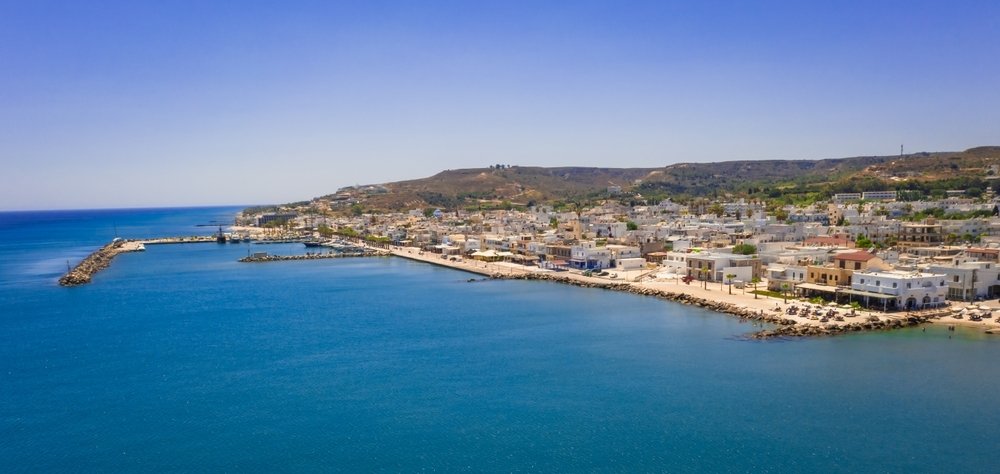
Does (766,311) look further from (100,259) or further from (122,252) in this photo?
(122,252)

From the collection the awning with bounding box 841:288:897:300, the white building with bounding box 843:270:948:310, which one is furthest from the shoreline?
the awning with bounding box 841:288:897:300

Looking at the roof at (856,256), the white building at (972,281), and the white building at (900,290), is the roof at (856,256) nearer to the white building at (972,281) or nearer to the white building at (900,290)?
the white building at (900,290)

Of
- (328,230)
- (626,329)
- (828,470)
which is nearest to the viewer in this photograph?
Answer: (828,470)

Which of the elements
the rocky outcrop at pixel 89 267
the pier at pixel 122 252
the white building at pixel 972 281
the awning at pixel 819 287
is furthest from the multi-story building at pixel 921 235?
the rocky outcrop at pixel 89 267

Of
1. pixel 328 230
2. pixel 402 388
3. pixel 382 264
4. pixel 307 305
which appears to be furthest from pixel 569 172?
pixel 402 388

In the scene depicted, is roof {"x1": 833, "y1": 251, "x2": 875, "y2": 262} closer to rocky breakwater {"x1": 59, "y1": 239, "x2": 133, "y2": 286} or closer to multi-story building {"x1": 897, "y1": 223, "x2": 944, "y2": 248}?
multi-story building {"x1": 897, "y1": 223, "x2": 944, "y2": 248}

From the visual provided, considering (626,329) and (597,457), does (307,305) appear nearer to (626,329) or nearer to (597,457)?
(626,329)
